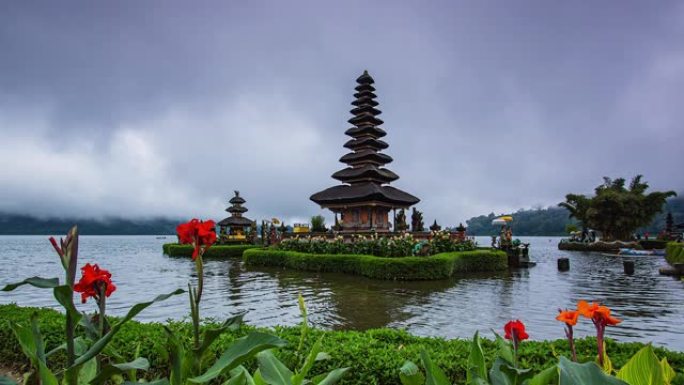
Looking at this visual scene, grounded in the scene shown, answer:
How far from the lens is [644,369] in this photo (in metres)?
1.66

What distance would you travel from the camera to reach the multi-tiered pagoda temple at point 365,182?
97.0ft

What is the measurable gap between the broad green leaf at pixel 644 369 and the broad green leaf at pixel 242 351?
147 cm

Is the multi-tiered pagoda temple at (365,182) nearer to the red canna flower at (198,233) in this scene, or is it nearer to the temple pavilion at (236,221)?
the temple pavilion at (236,221)

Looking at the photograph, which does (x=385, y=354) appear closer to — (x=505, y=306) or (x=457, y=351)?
(x=457, y=351)

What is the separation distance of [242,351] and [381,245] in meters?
17.5

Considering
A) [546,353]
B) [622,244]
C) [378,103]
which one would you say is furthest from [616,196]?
[546,353]

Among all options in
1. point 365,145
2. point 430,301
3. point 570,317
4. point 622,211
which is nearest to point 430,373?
point 570,317

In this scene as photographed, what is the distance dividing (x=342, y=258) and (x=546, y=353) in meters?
15.0

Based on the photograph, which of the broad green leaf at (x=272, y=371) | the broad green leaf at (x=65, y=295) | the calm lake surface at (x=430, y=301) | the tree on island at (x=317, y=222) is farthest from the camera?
the tree on island at (x=317, y=222)

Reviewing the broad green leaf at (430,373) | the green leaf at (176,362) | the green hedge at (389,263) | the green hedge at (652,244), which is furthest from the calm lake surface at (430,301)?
the green hedge at (652,244)

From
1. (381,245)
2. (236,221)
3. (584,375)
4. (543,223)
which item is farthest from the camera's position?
(543,223)

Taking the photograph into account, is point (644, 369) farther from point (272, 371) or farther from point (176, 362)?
point (176, 362)

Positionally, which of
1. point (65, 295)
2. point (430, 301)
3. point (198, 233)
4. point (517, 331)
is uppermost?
point (198, 233)

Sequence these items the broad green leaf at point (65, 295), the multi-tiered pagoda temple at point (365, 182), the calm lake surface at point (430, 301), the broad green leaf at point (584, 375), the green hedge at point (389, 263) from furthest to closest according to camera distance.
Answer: the multi-tiered pagoda temple at point (365, 182) < the green hedge at point (389, 263) < the calm lake surface at point (430, 301) < the broad green leaf at point (65, 295) < the broad green leaf at point (584, 375)
